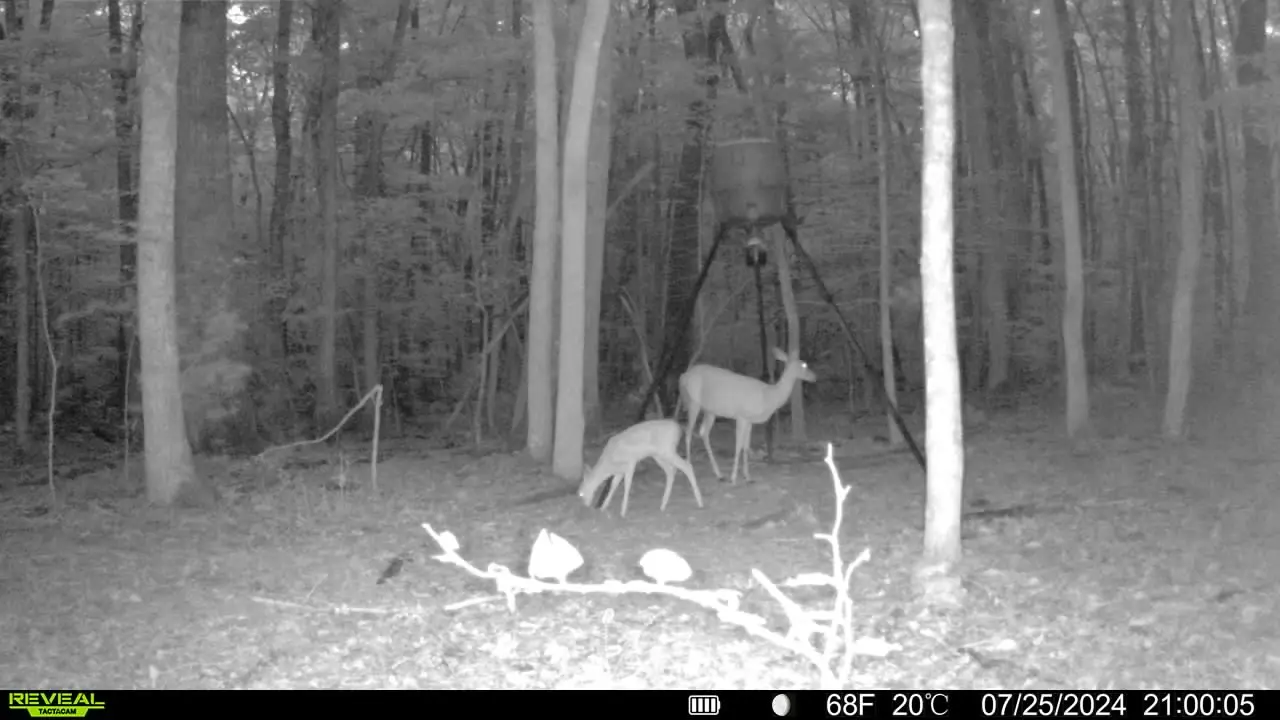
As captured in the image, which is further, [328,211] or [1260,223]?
[328,211]

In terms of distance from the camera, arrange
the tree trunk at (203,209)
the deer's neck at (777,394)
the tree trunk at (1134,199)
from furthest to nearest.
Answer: the tree trunk at (1134,199) < the tree trunk at (203,209) < the deer's neck at (777,394)

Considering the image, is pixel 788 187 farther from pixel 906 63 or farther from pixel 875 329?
pixel 875 329

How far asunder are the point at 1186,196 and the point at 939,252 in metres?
7.44

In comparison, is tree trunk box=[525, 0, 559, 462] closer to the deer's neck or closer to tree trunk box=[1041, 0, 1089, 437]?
the deer's neck

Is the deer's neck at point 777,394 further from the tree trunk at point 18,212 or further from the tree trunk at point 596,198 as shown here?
the tree trunk at point 18,212

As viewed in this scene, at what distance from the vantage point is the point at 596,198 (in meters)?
14.0

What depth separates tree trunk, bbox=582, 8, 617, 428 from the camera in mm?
13562

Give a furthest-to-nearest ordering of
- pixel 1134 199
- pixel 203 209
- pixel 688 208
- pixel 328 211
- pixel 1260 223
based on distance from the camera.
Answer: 1. pixel 1134 199
2. pixel 688 208
3. pixel 328 211
4. pixel 1260 223
5. pixel 203 209

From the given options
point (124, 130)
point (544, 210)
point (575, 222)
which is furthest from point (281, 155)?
point (575, 222)

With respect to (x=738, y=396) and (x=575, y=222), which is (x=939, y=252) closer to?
(x=575, y=222)

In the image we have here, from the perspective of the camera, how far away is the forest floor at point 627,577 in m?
5.68
